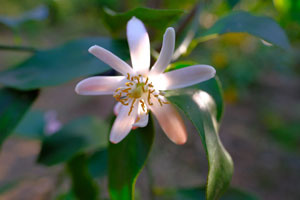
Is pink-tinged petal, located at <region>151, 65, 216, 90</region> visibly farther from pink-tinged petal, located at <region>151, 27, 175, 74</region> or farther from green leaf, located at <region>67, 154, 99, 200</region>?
green leaf, located at <region>67, 154, 99, 200</region>

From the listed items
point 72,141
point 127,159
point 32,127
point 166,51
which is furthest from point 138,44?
point 32,127

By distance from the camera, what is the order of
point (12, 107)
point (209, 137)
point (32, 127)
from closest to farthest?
point (209, 137), point (12, 107), point (32, 127)

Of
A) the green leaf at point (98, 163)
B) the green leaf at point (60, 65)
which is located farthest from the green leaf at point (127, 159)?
the green leaf at point (98, 163)

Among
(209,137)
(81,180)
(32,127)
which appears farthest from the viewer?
(32,127)

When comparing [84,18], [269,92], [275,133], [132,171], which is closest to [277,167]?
[275,133]

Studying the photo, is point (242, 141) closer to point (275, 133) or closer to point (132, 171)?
point (275, 133)

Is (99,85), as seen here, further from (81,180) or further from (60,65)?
(81,180)

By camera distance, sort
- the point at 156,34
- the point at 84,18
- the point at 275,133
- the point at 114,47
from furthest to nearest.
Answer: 1. the point at 84,18
2. the point at 275,133
3. the point at 156,34
4. the point at 114,47

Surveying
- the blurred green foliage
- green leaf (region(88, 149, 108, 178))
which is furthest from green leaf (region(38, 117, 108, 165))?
green leaf (region(88, 149, 108, 178))
